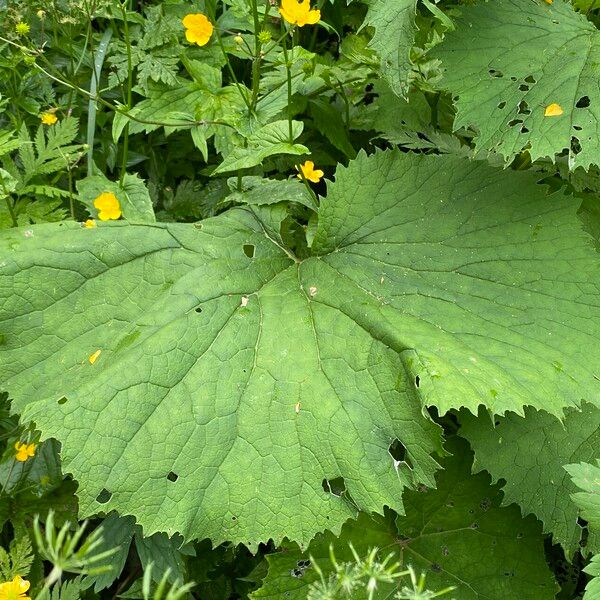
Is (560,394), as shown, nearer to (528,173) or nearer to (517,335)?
(517,335)

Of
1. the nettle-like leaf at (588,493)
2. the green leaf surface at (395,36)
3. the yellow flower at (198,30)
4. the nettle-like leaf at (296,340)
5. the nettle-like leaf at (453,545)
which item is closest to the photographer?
the nettle-like leaf at (588,493)

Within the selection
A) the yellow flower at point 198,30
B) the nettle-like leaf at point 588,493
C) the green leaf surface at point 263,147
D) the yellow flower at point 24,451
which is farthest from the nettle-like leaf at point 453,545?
the yellow flower at point 198,30

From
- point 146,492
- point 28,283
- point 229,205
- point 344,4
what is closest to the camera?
point 146,492

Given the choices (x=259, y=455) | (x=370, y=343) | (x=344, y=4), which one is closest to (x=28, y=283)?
(x=259, y=455)

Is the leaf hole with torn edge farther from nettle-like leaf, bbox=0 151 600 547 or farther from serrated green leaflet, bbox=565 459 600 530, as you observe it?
serrated green leaflet, bbox=565 459 600 530

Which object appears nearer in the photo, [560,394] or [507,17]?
[560,394]

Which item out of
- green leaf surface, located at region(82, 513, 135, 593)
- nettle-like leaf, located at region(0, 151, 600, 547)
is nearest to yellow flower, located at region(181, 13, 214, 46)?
nettle-like leaf, located at region(0, 151, 600, 547)

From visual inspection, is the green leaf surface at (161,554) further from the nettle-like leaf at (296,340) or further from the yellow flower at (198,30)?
the yellow flower at (198,30)
